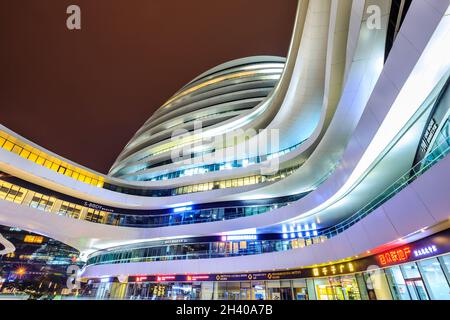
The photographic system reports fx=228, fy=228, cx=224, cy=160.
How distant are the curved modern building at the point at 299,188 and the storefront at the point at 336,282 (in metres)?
0.09

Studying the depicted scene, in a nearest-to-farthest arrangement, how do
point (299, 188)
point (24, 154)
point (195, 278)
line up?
1. point (195, 278)
2. point (24, 154)
3. point (299, 188)

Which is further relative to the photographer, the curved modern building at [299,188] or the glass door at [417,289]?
the glass door at [417,289]

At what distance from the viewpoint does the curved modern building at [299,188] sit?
8.75m

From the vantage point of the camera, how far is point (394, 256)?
11016 mm

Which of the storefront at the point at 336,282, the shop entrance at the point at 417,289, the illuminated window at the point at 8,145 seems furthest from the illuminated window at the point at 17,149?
the shop entrance at the point at 417,289

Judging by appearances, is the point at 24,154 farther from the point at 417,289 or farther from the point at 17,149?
the point at 417,289

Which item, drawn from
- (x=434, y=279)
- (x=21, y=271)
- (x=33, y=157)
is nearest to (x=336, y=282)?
(x=434, y=279)

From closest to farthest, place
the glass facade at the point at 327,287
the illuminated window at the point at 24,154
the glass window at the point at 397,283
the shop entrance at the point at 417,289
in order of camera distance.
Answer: the glass facade at the point at 327,287
the shop entrance at the point at 417,289
the glass window at the point at 397,283
the illuminated window at the point at 24,154

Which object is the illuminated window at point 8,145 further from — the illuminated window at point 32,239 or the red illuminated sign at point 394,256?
the red illuminated sign at point 394,256

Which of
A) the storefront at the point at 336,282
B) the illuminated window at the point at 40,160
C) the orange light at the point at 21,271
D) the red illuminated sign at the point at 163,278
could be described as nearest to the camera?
the storefront at the point at 336,282

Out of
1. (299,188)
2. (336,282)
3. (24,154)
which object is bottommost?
(336,282)

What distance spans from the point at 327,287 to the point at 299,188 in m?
11.0

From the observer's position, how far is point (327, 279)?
18.2 m
